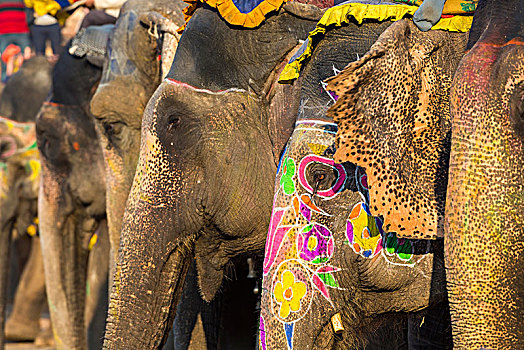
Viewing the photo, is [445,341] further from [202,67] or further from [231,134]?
[202,67]

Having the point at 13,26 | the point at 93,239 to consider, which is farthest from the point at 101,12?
the point at 13,26

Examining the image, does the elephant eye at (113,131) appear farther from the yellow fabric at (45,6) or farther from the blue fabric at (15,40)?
the blue fabric at (15,40)

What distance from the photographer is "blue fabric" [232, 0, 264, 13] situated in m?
3.19

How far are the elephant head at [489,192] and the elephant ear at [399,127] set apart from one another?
1.02 ft

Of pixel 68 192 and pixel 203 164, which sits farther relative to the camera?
pixel 68 192

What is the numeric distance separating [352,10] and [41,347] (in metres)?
4.11

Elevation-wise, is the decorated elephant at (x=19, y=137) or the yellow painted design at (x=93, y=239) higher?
the decorated elephant at (x=19, y=137)

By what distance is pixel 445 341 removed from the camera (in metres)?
3.12

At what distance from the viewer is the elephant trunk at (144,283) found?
3.09m

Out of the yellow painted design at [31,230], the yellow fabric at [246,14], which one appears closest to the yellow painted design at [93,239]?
the yellow painted design at [31,230]

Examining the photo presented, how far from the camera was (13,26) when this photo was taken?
9266mm

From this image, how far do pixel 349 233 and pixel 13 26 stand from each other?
7128 millimetres

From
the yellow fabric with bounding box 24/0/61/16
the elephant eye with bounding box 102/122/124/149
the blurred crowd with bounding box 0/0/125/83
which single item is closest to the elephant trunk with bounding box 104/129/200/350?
the elephant eye with bounding box 102/122/124/149

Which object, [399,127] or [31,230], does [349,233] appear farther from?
[31,230]
